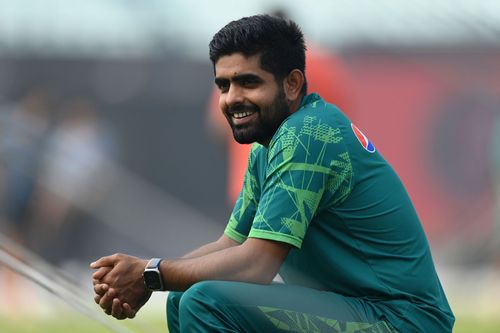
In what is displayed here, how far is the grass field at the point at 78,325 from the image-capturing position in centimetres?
785

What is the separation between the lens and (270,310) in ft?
11.5

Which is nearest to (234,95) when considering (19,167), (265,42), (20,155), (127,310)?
(265,42)

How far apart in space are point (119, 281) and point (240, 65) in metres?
0.72

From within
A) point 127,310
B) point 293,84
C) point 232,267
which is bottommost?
point 127,310

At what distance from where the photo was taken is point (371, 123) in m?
14.0

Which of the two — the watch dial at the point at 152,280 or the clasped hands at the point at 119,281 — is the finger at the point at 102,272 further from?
the watch dial at the point at 152,280

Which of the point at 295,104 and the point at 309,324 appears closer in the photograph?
the point at 309,324

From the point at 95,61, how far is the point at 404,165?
11.6 ft

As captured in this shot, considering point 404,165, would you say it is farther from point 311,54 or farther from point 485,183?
point 311,54

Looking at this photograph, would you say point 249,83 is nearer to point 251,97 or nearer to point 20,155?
point 251,97

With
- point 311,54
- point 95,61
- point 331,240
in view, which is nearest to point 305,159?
point 331,240

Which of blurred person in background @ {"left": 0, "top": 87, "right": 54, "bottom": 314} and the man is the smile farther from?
blurred person in background @ {"left": 0, "top": 87, "right": 54, "bottom": 314}

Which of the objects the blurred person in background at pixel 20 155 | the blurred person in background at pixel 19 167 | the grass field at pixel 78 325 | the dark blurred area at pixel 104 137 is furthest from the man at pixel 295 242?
the dark blurred area at pixel 104 137

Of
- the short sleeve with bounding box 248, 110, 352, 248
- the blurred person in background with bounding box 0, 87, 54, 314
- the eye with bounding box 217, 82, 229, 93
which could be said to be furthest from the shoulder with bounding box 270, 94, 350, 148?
the blurred person in background with bounding box 0, 87, 54, 314
